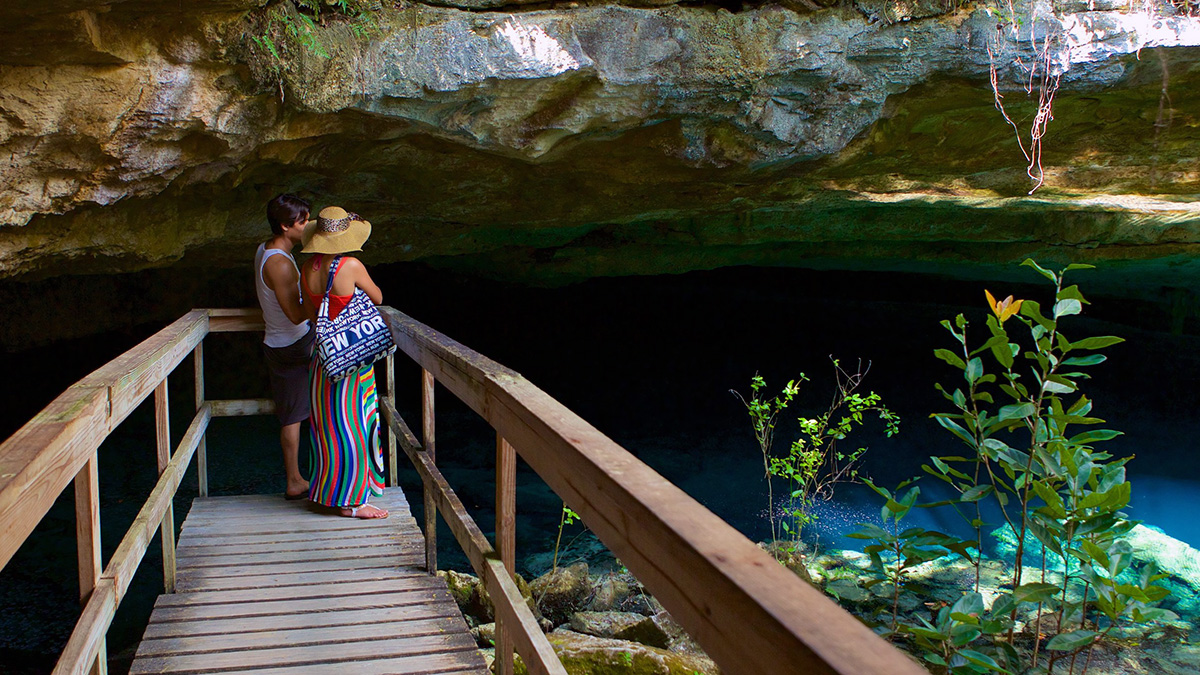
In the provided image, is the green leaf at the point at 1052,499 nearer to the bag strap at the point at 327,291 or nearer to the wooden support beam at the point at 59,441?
the bag strap at the point at 327,291

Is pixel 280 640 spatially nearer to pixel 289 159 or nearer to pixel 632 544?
pixel 632 544

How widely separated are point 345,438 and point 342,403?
0.15m

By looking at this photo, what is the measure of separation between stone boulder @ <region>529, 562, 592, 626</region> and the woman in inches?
72.3

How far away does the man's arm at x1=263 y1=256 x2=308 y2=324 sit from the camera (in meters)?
3.52

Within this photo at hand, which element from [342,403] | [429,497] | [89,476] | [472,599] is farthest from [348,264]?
[472,599]

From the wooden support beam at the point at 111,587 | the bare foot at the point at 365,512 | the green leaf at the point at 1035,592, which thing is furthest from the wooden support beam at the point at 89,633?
the green leaf at the point at 1035,592

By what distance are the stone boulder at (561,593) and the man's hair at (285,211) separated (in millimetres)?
2701

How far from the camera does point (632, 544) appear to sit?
3.77 feet

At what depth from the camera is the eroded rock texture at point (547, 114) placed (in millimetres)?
3545

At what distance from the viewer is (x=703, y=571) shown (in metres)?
0.95

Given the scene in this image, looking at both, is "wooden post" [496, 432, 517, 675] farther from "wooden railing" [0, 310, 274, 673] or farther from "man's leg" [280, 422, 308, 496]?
"man's leg" [280, 422, 308, 496]

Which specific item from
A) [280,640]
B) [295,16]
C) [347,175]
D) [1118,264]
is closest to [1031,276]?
[1118,264]

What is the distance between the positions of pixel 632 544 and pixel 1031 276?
1205 cm

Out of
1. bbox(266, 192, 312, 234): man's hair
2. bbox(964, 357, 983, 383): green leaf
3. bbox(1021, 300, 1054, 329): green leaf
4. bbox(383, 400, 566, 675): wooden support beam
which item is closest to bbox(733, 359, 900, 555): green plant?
bbox(964, 357, 983, 383): green leaf
